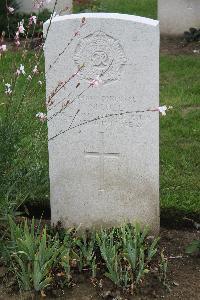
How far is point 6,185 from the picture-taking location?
14.4ft

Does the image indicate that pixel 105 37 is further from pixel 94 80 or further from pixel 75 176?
pixel 75 176

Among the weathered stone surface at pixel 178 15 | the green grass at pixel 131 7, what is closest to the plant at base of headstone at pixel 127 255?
the weathered stone surface at pixel 178 15

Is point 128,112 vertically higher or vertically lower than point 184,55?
lower

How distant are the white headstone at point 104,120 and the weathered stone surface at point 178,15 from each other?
20.6 ft

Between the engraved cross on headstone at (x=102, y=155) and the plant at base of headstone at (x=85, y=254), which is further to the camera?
the engraved cross on headstone at (x=102, y=155)

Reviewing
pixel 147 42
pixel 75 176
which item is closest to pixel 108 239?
pixel 75 176

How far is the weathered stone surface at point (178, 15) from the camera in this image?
34.3 feet

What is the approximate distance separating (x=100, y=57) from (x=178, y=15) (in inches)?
250

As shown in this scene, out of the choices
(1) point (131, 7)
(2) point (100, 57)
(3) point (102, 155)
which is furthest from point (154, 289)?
(1) point (131, 7)

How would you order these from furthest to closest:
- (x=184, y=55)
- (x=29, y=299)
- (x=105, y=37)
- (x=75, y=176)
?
(x=184, y=55), (x=75, y=176), (x=105, y=37), (x=29, y=299)

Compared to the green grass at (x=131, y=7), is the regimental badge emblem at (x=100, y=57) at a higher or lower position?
lower

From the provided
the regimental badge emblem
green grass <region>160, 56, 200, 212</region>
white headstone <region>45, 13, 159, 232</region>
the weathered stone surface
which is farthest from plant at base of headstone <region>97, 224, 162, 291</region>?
the weathered stone surface

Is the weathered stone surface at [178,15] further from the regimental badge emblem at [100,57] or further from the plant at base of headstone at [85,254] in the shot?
the plant at base of headstone at [85,254]

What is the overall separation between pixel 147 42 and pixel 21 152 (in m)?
1.12
